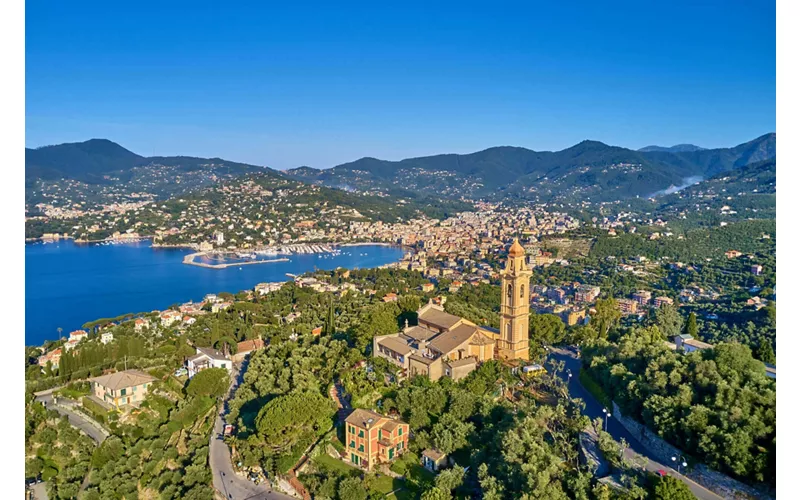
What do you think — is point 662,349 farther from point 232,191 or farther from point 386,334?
point 232,191

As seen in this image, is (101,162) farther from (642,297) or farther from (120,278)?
(642,297)

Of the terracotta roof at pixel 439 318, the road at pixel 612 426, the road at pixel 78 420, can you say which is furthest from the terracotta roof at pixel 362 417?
the road at pixel 78 420

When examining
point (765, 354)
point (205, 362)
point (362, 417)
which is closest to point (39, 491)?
point (205, 362)

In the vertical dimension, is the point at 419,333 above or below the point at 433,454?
above

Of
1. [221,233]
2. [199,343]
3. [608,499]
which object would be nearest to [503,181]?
[221,233]

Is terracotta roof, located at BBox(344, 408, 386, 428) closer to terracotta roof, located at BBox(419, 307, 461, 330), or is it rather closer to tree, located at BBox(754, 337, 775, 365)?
terracotta roof, located at BBox(419, 307, 461, 330)

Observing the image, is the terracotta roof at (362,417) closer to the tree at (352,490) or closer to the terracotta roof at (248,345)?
the tree at (352,490)

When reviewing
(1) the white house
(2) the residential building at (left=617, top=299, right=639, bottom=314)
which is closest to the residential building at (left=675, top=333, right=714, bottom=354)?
(2) the residential building at (left=617, top=299, right=639, bottom=314)
